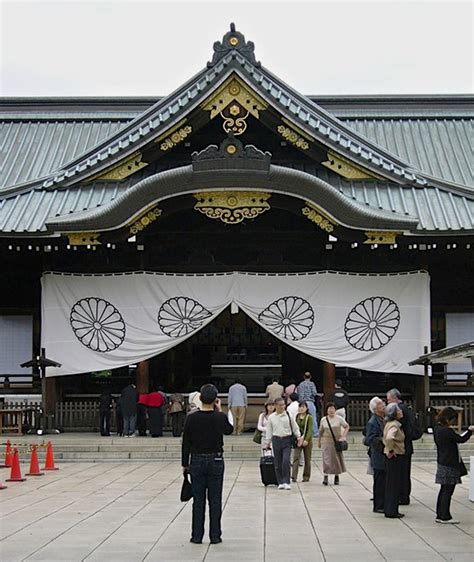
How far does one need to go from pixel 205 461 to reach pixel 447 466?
9.68ft

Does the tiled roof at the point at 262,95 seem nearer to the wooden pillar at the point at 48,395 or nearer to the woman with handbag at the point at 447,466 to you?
the wooden pillar at the point at 48,395

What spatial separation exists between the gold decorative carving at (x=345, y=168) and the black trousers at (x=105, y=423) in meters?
7.41

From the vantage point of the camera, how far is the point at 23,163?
25844mm

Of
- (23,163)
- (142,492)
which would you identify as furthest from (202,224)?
(142,492)

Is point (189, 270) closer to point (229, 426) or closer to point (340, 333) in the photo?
point (340, 333)

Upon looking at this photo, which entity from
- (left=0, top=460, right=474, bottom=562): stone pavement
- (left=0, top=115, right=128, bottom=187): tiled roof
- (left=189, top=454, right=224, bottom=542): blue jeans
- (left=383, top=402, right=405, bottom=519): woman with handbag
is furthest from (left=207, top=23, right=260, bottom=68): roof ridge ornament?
(left=189, top=454, right=224, bottom=542): blue jeans

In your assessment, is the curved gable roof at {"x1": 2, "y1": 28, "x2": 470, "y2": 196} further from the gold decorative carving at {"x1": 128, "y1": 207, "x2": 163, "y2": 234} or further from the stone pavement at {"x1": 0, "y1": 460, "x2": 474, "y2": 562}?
the stone pavement at {"x1": 0, "y1": 460, "x2": 474, "y2": 562}

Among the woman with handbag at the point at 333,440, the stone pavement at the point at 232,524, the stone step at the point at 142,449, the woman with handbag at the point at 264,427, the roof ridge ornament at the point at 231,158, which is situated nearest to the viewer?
the stone pavement at the point at 232,524

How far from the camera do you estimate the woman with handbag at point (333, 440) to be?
13.9 meters

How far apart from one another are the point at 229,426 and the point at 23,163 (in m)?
18.1

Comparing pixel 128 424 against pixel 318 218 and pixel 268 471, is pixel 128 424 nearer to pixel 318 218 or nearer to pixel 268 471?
pixel 318 218

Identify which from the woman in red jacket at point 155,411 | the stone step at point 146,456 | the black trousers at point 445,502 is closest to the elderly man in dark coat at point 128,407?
the woman in red jacket at point 155,411

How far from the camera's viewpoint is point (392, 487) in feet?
35.3

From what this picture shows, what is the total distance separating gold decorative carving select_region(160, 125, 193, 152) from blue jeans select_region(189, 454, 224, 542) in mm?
12413
